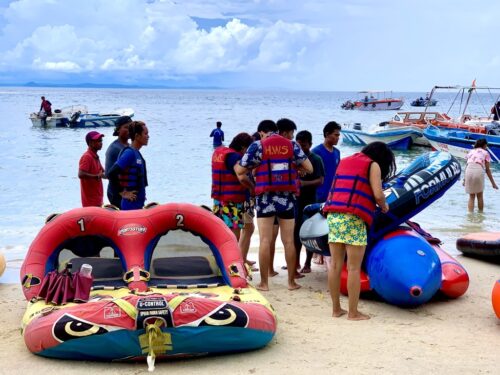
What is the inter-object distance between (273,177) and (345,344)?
5.66ft

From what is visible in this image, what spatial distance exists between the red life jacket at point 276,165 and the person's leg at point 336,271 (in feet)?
2.84

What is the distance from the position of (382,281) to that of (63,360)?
2.62 meters

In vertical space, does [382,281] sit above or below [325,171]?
below

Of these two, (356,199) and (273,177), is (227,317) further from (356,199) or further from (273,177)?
(273,177)

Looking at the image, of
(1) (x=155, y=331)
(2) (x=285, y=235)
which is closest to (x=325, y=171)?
(2) (x=285, y=235)

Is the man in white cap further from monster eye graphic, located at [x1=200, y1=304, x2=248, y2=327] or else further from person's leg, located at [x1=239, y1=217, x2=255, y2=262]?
monster eye graphic, located at [x1=200, y1=304, x2=248, y2=327]

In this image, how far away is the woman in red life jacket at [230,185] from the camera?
20.4ft

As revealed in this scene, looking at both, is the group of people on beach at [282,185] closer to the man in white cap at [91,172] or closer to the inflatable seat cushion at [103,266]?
the man in white cap at [91,172]

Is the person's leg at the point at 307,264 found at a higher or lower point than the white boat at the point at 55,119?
higher

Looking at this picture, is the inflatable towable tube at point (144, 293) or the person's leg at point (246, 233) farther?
the person's leg at point (246, 233)

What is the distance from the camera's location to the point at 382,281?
5.45 m

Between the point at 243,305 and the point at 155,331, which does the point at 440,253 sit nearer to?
the point at 243,305

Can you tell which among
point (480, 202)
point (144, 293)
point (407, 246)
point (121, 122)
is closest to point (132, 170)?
point (121, 122)

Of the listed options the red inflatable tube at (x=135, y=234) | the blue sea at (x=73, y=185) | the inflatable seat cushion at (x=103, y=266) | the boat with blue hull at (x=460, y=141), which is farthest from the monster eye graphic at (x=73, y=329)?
the boat with blue hull at (x=460, y=141)
